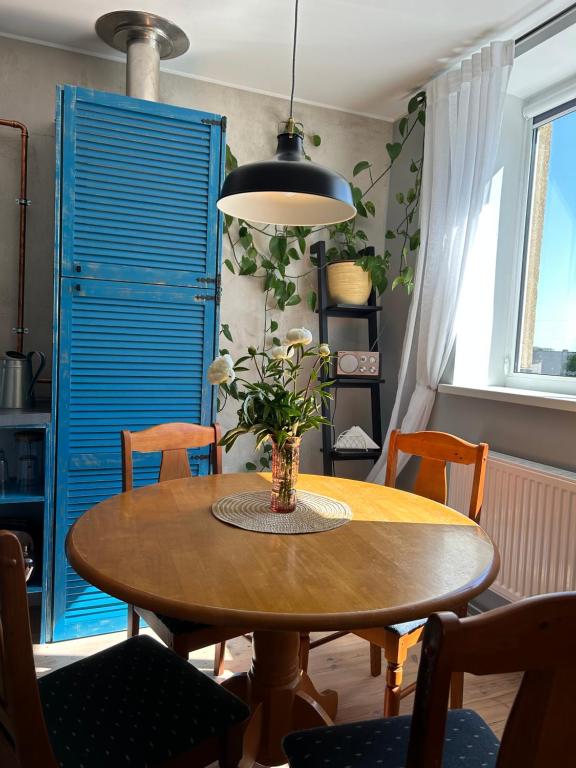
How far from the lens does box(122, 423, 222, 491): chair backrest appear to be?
2.00 m

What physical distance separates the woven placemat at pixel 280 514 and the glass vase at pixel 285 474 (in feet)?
0.08

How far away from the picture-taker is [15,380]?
2441 millimetres

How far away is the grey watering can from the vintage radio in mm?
1492

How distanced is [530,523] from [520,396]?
508 mm

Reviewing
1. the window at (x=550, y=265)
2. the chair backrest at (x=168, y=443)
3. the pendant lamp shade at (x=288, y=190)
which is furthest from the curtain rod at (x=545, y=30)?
the chair backrest at (x=168, y=443)

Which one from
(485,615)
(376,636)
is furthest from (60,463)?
(485,615)

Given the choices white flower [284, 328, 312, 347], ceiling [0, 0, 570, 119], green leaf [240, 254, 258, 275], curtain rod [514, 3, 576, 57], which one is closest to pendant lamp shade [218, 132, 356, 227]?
white flower [284, 328, 312, 347]

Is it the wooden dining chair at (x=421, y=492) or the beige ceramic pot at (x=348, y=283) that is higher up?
the beige ceramic pot at (x=348, y=283)

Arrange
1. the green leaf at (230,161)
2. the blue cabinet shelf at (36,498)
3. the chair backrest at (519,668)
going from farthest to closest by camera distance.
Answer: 1. the green leaf at (230,161)
2. the blue cabinet shelf at (36,498)
3. the chair backrest at (519,668)

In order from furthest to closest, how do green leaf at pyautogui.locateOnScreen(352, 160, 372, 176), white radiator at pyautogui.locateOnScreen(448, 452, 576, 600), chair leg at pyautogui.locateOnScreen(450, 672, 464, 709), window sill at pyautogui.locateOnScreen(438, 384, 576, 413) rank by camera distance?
green leaf at pyautogui.locateOnScreen(352, 160, 372, 176) < window sill at pyautogui.locateOnScreen(438, 384, 576, 413) < white radiator at pyautogui.locateOnScreen(448, 452, 576, 600) < chair leg at pyautogui.locateOnScreen(450, 672, 464, 709)

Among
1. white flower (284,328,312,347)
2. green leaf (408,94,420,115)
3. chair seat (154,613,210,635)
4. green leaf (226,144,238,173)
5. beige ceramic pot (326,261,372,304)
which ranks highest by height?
green leaf (408,94,420,115)

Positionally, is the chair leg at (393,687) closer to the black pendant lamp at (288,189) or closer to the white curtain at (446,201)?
the black pendant lamp at (288,189)

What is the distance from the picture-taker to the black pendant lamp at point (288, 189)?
54.3 inches

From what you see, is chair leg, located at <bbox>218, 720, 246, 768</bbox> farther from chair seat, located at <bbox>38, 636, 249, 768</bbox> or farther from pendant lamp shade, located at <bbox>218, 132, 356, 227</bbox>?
pendant lamp shade, located at <bbox>218, 132, 356, 227</bbox>
